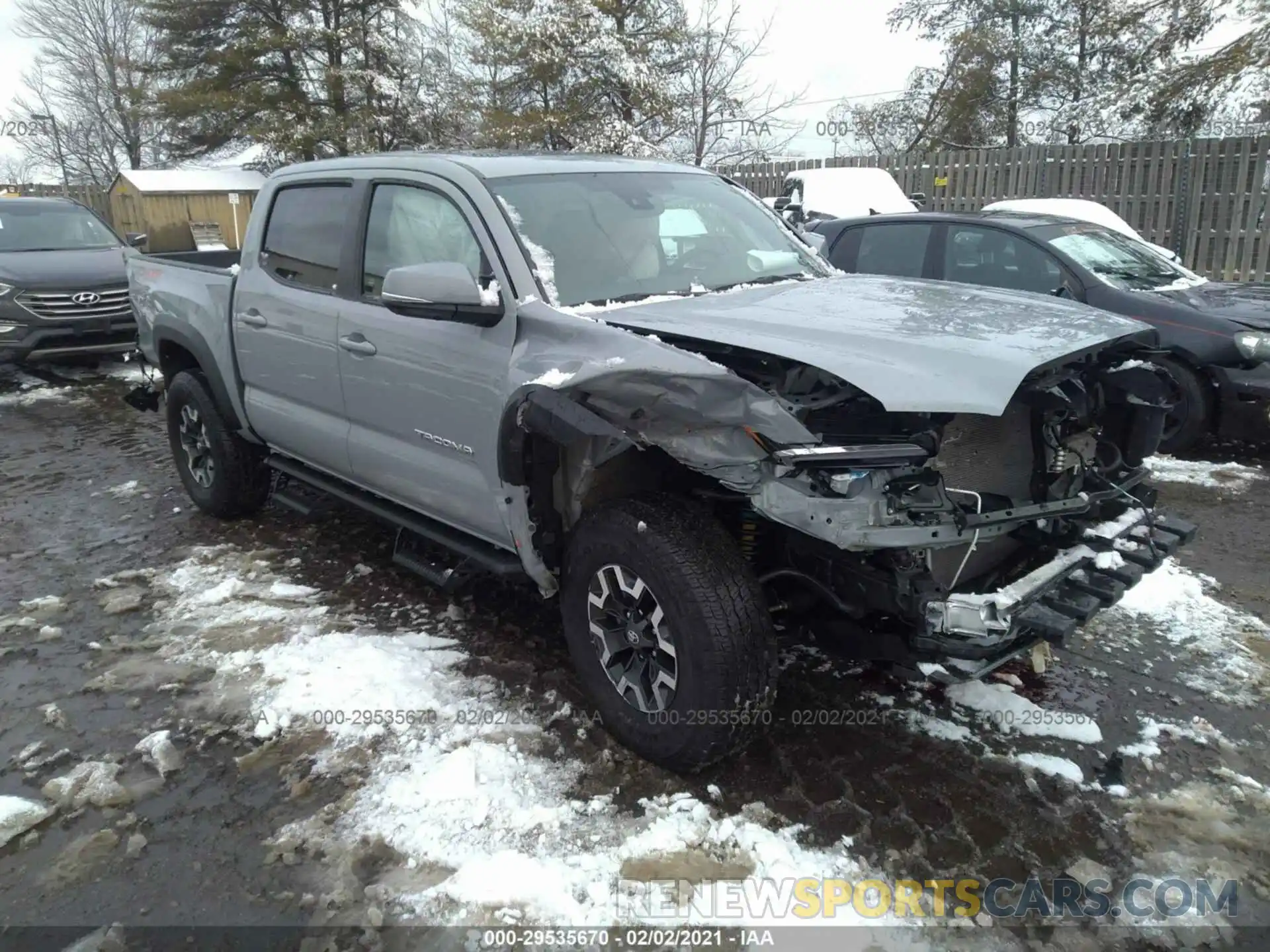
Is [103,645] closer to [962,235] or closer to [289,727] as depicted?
[289,727]

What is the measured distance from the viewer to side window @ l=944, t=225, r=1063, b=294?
6562mm

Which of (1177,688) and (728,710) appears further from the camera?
(1177,688)

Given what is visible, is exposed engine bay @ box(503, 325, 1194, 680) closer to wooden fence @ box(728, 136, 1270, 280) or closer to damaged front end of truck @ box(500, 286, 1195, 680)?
damaged front end of truck @ box(500, 286, 1195, 680)

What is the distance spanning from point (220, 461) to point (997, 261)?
18.2ft

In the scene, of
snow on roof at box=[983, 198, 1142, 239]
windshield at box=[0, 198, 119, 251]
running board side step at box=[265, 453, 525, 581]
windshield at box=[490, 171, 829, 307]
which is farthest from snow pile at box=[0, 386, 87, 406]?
snow on roof at box=[983, 198, 1142, 239]

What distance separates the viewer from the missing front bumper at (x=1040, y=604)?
8.38 ft

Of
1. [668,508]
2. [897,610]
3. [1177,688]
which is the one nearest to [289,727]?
[668,508]

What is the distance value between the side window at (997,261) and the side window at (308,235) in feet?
14.9

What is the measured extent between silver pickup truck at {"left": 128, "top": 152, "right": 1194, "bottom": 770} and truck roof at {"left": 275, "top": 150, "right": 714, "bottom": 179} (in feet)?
0.10

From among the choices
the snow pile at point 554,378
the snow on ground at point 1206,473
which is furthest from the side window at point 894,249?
the snow pile at point 554,378

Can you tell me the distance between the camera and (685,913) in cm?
244

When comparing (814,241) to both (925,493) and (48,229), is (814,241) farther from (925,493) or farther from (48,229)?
(48,229)

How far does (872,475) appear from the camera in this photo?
252cm

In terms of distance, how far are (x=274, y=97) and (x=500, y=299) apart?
21.9m
